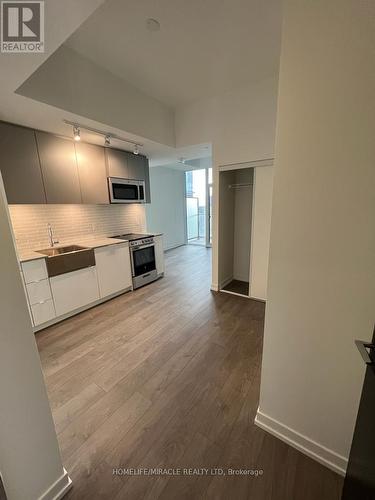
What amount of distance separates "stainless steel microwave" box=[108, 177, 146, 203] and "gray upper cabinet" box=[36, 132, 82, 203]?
1.84ft

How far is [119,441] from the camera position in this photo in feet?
4.52

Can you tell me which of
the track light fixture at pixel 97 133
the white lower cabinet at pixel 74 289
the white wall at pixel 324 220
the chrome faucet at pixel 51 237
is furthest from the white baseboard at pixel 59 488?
the track light fixture at pixel 97 133

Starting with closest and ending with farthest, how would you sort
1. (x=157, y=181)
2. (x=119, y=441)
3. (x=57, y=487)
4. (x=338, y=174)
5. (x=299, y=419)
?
(x=338, y=174) < (x=57, y=487) < (x=299, y=419) < (x=119, y=441) < (x=157, y=181)

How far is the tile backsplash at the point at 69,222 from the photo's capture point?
2.76 metres

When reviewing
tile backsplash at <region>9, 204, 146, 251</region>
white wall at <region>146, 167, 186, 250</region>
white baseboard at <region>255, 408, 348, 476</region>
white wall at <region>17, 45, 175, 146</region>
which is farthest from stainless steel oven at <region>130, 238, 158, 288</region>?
white baseboard at <region>255, 408, 348, 476</region>

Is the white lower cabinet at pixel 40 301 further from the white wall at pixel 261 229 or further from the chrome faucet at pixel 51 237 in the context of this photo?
the white wall at pixel 261 229

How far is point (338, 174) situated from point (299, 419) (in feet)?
4.76

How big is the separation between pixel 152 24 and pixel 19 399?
9.25 feet

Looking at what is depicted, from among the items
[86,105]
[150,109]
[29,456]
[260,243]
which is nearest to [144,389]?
[29,456]

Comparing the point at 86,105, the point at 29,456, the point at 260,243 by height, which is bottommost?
the point at 29,456

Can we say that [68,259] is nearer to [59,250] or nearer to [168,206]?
[59,250]

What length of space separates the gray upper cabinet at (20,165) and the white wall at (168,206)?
3.36 m

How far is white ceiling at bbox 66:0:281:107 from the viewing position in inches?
65.8

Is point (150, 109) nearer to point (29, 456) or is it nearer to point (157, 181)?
point (157, 181)
